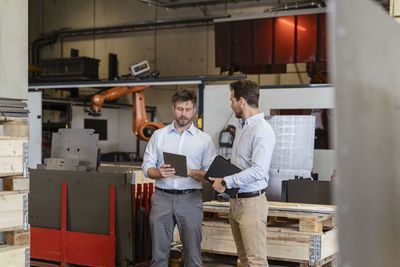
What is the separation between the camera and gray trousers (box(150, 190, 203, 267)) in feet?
13.4

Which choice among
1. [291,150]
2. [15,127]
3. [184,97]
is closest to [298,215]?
[184,97]

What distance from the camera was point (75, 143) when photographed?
20.7ft

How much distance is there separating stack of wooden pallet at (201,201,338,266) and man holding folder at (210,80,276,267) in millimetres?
656

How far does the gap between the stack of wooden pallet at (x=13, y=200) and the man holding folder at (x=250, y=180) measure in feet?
4.42

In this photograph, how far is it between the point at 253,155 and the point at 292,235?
3.36 feet

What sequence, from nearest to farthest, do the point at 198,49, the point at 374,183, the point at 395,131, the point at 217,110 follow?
1. the point at 374,183
2. the point at 395,131
3. the point at 217,110
4. the point at 198,49

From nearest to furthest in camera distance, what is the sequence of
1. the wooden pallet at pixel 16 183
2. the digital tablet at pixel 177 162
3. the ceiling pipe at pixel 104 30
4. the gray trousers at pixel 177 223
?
the wooden pallet at pixel 16 183
the digital tablet at pixel 177 162
the gray trousers at pixel 177 223
the ceiling pipe at pixel 104 30

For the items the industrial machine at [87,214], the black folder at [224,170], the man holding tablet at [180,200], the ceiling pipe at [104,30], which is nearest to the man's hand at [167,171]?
the man holding tablet at [180,200]

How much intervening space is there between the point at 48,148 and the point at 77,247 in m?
6.34

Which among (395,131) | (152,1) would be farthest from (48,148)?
(395,131)

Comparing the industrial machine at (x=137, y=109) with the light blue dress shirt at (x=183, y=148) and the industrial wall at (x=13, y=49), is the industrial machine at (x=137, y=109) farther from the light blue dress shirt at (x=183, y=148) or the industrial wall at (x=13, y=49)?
the industrial wall at (x=13, y=49)

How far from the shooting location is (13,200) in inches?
139

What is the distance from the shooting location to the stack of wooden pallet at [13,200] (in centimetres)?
351

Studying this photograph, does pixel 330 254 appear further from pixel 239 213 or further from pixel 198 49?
pixel 198 49
